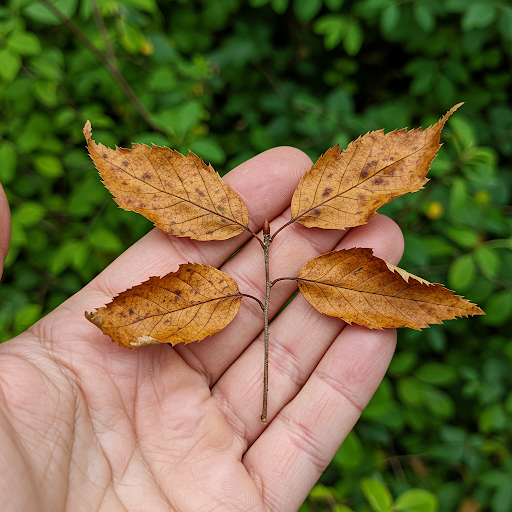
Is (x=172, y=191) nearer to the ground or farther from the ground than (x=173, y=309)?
farther from the ground

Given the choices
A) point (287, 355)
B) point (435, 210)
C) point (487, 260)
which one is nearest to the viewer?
point (287, 355)

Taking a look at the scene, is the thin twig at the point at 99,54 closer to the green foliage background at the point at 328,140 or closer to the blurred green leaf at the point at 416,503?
the green foliage background at the point at 328,140

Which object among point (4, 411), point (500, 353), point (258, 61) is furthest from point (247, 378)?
point (258, 61)

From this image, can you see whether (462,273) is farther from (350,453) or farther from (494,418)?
(350,453)

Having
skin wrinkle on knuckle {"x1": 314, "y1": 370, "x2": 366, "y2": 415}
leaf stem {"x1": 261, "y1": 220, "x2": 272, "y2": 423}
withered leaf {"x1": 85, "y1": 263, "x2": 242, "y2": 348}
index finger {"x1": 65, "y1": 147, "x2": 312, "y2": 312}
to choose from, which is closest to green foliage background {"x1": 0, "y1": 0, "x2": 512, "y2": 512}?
index finger {"x1": 65, "y1": 147, "x2": 312, "y2": 312}

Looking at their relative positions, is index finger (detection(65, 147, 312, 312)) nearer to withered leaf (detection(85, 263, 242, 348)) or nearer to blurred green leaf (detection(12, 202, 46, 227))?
withered leaf (detection(85, 263, 242, 348))

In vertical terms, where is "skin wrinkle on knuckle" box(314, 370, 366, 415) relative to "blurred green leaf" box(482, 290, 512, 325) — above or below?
above

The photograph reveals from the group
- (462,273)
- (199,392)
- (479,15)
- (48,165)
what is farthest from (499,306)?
(48,165)

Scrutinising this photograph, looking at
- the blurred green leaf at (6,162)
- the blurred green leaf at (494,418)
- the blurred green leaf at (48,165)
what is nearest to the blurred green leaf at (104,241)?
the blurred green leaf at (48,165)
